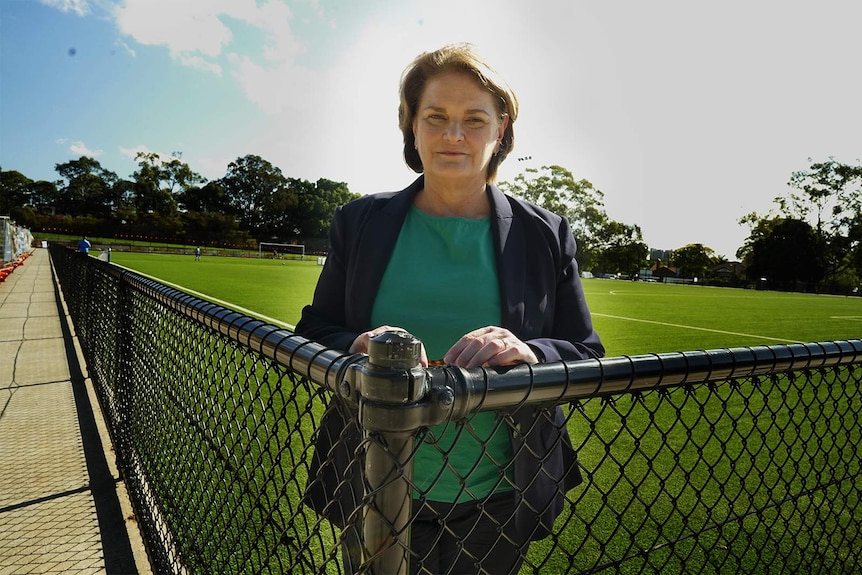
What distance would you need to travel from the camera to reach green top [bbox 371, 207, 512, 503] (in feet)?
4.77

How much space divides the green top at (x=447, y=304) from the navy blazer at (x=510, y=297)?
1.7 inches

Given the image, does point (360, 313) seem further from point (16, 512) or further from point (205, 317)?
point (16, 512)

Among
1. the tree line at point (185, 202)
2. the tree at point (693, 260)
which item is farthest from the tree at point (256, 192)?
the tree at point (693, 260)

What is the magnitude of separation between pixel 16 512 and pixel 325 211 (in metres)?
88.8

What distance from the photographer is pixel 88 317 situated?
18.3 feet

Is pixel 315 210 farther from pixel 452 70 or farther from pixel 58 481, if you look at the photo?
pixel 452 70

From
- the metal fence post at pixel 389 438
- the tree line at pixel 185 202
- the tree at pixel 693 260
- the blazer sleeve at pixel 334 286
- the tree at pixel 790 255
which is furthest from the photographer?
the tree at pixel 693 260

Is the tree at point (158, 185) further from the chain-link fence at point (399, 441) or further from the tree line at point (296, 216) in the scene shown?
the chain-link fence at point (399, 441)

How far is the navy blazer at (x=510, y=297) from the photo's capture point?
4.65ft

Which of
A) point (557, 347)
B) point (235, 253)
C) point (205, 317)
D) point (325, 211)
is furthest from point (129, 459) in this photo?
point (325, 211)

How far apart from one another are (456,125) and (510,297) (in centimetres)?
53

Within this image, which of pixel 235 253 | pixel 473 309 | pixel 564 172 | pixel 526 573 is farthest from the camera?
pixel 564 172

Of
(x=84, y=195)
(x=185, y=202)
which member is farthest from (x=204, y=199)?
(x=84, y=195)

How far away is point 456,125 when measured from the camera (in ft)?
5.15
